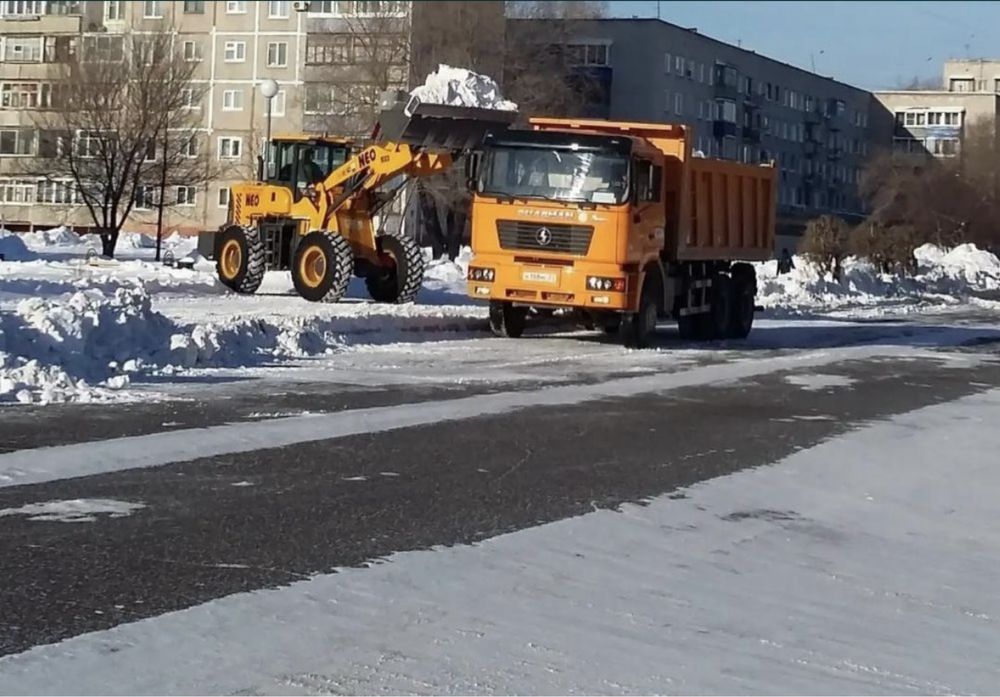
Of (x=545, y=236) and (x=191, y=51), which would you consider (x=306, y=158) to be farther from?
(x=191, y=51)

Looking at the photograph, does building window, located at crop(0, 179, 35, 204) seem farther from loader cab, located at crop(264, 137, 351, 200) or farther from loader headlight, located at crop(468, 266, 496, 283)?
loader headlight, located at crop(468, 266, 496, 283)

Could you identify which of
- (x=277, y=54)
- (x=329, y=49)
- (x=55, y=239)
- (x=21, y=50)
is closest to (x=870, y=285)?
(x=329, y=49)

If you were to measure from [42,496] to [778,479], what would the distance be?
5.50 metres

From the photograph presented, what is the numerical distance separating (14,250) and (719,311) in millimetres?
27487

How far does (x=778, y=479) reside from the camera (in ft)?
41.2

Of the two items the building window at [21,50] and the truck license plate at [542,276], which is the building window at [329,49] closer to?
the building window at [21,50]

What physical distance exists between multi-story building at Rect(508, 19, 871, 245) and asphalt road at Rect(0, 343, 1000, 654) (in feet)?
145

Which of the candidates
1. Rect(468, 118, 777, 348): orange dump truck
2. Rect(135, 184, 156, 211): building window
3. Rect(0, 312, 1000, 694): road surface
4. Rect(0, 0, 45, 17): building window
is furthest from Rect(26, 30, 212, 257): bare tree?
Rect(0, 312, 1000, 694): road surface

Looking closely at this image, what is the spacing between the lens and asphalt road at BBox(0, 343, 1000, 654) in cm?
813

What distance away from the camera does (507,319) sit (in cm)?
2603

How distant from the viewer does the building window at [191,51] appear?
54.6 metres

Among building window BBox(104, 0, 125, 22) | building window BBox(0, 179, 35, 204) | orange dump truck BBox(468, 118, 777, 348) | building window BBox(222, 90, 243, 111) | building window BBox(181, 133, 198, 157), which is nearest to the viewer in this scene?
orange dump truck BBox(468, 118, 777, 348)

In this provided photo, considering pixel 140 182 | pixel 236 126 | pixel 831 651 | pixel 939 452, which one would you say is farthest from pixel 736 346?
pixel 236 126

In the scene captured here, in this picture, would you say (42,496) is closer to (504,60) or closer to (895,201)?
(504,60)
